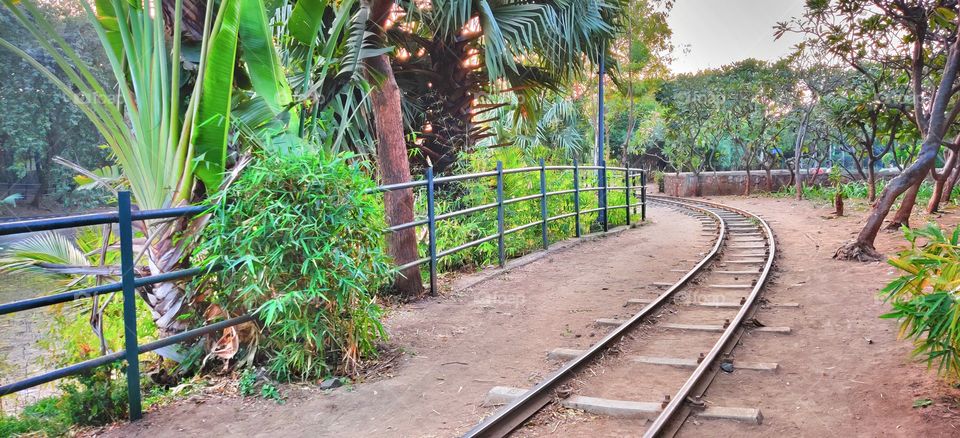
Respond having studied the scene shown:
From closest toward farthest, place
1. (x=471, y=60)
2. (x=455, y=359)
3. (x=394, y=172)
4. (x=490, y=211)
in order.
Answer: (x=455, y=359) < (x=394, y=172) < (x=490, y=211) < (x=471, y=60)

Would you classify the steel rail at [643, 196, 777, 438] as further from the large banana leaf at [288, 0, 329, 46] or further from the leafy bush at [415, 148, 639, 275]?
the large banana leaf at [288, 0, 329, 46]

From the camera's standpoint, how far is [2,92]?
13609mm

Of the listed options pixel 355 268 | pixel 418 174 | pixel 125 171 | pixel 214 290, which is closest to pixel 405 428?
pixel 355 268

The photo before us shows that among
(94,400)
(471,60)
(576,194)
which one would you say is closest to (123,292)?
(94,400)

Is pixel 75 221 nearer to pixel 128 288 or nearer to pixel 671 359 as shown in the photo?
pixel 128 288

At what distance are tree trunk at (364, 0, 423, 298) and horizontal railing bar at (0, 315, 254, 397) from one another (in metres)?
2.65

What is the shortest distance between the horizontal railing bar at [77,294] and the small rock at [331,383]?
109 cm

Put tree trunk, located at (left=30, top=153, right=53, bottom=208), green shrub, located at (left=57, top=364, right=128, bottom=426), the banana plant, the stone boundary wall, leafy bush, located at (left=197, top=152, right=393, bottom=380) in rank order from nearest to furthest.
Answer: green shrub, located at (left=57, top=364, right=128, bottom=426) < leafy bush, located at (left=197, top=152, right=393, bottom=380) < the banana plant < tree trunk, located at (left=30, top=153, right=53, bottom=208) < the stone boundary wall

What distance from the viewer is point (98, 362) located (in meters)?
A: 3.49

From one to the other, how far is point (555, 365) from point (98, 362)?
9.62ft

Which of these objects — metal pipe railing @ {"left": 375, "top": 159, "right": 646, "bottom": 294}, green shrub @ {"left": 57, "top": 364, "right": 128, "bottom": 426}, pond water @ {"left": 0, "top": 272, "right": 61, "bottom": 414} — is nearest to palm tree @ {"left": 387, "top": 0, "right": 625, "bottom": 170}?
metal pipe railing @ {"left": 375, "top": 159, "right": 646, "bottom": 294}

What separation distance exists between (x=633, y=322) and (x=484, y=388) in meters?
1.94

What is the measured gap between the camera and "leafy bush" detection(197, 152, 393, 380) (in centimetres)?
405

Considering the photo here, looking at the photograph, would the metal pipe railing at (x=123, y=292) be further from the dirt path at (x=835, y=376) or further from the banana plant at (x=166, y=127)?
the dirt path at (x=835, y=376)
